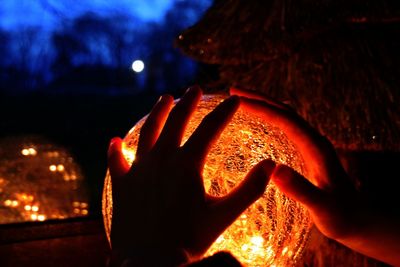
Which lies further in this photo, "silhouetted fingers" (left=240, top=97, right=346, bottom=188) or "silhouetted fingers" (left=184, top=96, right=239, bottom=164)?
"silhouetted fingers" (left=240, top=97, right=346, bottom=188)

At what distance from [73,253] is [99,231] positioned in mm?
97

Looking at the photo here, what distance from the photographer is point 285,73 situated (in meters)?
1.32

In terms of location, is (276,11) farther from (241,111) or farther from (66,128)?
(66,128)

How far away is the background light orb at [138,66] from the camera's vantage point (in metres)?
7.26

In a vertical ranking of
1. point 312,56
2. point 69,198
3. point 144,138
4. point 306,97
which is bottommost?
point 69,198

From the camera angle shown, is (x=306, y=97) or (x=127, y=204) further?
(x=306, y=97)

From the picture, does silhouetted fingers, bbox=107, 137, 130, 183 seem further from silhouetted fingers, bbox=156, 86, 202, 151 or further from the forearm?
the forearm

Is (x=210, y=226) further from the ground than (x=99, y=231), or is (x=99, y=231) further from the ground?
(x=210, y=226)

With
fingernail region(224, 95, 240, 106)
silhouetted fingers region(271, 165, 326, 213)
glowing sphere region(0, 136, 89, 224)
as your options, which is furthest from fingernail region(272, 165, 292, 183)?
glowing sphere region(0, 136, 89, 224)

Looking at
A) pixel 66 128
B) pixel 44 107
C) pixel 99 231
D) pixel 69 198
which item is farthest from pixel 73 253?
pixel 44 107

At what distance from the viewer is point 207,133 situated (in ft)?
1.85

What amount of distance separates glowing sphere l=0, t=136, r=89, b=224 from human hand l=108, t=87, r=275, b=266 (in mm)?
1166

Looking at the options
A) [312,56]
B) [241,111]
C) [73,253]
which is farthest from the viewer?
[73,253]

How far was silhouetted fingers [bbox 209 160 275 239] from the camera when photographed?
55 centimetres
